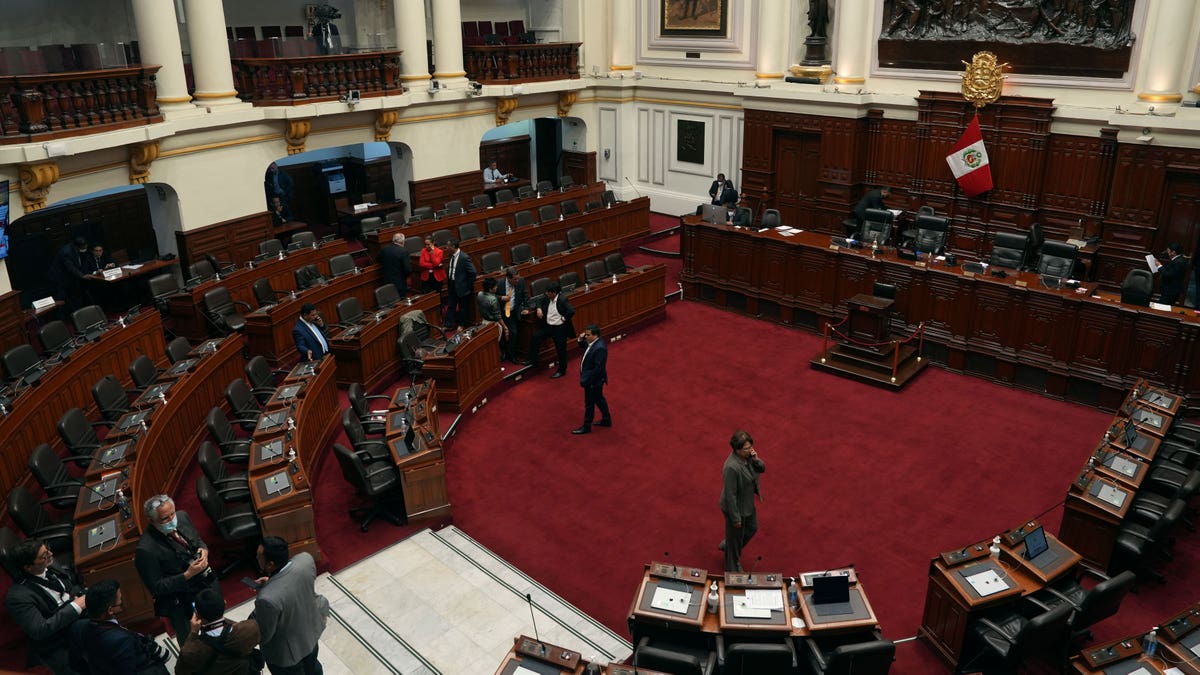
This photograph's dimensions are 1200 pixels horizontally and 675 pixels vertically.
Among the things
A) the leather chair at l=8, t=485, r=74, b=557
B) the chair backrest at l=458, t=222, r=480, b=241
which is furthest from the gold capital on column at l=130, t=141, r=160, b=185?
the leather chair at l=8, t=485, r=74, b=557

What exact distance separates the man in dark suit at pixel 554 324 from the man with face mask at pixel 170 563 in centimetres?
602

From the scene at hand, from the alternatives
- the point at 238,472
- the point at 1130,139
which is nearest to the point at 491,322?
the point at 238,472

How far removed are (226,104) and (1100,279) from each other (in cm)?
1474

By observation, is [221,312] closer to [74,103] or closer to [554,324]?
[74,103]

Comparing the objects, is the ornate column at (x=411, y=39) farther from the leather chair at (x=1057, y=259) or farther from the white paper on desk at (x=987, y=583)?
the white paper on desk at (x=987, y=583)

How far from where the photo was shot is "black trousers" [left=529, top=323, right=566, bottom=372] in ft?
38.5

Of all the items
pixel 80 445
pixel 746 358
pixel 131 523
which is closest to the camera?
pixel 131 523

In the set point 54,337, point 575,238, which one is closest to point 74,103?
point 54,337

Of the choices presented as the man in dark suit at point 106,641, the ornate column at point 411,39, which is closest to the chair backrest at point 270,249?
the ornate column at point 411,39

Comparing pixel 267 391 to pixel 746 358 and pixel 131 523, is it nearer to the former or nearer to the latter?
pixel 131 523

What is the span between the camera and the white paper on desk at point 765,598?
6.28 m

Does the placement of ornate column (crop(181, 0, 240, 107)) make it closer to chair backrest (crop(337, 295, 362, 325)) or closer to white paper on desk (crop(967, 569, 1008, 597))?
chair backrest (crop(337, 295, 362, 325))

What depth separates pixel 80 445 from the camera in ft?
28.5

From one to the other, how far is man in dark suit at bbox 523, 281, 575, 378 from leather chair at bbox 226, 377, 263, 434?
12.5ft
